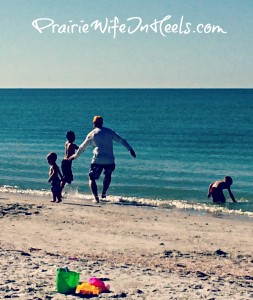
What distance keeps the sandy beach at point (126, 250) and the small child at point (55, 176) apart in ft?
1.30

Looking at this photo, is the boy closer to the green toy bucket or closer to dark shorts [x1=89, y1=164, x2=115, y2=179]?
dark shorts [x1=89, y1=164, x2=115, y2=179]

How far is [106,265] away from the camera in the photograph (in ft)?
28.7

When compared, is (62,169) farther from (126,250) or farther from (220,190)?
(126,250)

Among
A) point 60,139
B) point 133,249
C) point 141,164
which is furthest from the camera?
point 60,139

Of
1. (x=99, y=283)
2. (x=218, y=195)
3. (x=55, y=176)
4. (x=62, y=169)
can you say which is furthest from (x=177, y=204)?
(x=99, y=283)

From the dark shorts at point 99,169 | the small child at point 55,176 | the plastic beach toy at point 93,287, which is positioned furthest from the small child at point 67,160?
the plastic beach toy at point 93,287

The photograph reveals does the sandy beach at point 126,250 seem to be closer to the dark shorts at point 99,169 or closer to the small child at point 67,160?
the small child at point 67,160

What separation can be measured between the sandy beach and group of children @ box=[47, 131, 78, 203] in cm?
48

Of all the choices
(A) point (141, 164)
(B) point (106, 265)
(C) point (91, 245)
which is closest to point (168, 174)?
(A) point (141, 164)

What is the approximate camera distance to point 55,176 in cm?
1437

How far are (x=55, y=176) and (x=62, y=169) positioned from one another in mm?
257

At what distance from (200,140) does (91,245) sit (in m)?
33.2

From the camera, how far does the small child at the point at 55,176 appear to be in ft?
46.8

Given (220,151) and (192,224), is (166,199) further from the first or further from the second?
(220,151)
